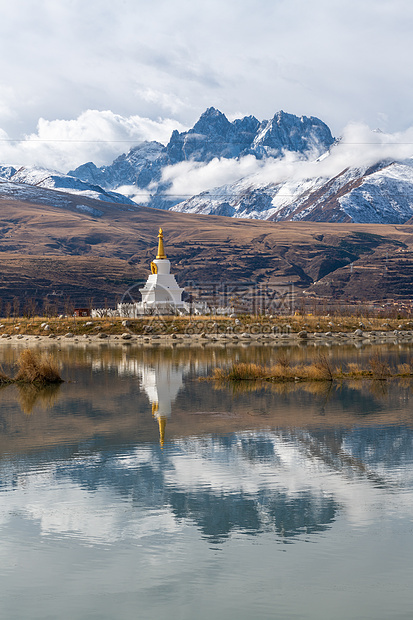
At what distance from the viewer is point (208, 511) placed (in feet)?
51.0

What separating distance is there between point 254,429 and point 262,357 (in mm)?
27693

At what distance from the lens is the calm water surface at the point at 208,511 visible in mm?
11523

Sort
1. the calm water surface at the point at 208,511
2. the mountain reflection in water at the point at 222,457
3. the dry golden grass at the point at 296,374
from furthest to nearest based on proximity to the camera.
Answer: the dry golden grass at the point at 296,374 < the mountain reflection in water at the point at 222,457 < the calm water surface at the point at 208,511

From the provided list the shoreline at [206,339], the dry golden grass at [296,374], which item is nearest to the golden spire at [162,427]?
the dry golden grass at [296,374]

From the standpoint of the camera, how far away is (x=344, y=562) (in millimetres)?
12727

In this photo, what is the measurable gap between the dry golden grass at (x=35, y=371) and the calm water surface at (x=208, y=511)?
7.05 metres

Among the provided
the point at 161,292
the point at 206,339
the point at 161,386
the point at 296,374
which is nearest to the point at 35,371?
the point at 161,386

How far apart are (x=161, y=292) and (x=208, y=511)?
274 feet

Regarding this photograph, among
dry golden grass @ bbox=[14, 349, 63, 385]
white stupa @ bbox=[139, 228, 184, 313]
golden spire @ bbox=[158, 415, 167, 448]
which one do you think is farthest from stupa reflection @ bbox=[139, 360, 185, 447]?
white stupa @ bbox=[139, 228, 184, 313]

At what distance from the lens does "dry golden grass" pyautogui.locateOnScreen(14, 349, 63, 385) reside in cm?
3672

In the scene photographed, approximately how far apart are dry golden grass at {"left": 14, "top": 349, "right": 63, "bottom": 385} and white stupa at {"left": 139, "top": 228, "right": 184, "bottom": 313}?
56955 mm

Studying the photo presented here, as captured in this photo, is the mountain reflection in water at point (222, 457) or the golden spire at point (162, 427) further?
the golden spire at point (162, 427)

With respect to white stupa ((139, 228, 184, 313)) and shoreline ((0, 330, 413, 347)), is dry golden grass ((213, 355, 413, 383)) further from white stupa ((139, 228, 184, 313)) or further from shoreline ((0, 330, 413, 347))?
white stupa ((139, 228, 184, 313))

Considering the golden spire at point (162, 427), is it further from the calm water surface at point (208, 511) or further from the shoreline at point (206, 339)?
the shoreline at point (206, 339)
